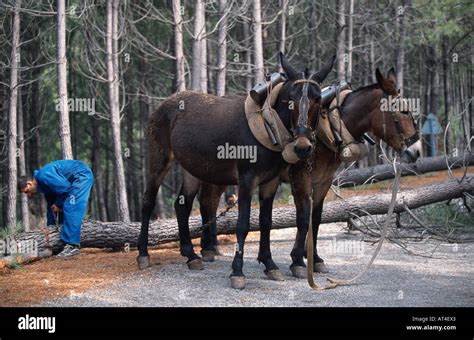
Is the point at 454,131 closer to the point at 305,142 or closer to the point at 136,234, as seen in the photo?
the point at 136,234

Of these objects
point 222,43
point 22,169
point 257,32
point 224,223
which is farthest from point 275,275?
point 22,169

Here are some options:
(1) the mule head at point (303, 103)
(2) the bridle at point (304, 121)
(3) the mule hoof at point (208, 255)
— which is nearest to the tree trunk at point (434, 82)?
(3) the mule hoof at point (208, 255)

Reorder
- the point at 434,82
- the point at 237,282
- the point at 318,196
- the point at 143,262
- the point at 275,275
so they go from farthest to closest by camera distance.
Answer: the point at 434,82
the point at 143,262
the point at 318,196
the point at 275,275
the point at 237,282

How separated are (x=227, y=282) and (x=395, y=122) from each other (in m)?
2.90

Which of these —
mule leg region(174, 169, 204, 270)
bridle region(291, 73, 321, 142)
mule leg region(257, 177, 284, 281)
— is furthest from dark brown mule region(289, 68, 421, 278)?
mule leg region(174, 169, 204, 270)

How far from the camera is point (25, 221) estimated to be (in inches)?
693

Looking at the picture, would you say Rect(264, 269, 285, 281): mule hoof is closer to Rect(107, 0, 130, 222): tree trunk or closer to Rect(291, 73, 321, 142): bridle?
Rect(291, 73, 321, 142): bridle

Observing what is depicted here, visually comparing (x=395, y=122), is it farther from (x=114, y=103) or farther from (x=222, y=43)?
Answer: (x=114, y=103)

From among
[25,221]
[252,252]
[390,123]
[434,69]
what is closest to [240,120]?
[390,123]

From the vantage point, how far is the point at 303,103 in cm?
792

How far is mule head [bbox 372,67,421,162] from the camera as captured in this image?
8562 millimetres

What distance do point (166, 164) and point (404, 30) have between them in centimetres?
1505

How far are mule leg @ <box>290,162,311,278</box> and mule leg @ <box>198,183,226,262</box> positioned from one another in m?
1.61

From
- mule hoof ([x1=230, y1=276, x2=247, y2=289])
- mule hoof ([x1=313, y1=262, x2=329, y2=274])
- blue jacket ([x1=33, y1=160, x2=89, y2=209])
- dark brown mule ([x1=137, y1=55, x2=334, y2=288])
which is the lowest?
mule hoof ([x1=313, y1=262, x2=329, y2=274])
